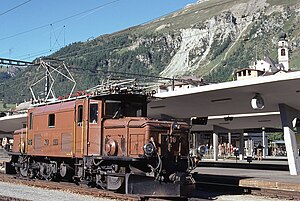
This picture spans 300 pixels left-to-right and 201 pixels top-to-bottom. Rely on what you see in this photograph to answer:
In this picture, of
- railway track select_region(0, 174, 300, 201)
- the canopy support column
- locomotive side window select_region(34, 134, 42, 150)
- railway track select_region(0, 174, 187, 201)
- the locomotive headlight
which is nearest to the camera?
the locomotive headlight

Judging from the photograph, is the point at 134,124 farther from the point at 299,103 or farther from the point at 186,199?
the point at 299,103

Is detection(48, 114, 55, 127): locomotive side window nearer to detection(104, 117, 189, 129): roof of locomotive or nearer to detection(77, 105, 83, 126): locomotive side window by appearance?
detection(77, 105, 83, 126): locomotive side window

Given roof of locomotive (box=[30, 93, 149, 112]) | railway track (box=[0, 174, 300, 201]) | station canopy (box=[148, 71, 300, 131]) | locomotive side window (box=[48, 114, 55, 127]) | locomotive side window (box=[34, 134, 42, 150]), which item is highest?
station canopy (box=[148, 71, 300, 131])

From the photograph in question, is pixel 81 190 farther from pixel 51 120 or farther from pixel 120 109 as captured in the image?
pixel 51 120

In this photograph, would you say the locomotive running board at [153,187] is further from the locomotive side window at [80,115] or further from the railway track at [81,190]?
the locomotive side window at [80,115]

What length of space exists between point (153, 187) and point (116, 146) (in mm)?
1835

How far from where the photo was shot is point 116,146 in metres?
13.8

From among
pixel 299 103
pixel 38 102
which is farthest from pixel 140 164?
pixel 299 103

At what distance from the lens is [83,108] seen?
15.0 m

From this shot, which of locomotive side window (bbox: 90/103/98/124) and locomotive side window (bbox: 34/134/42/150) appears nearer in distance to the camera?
locomotive side window (bbox: 90/103/98/124)

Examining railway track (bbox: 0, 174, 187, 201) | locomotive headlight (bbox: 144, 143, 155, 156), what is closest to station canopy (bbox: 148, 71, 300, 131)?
locomotive headlight (bbox: 144, 143, 155, 156)

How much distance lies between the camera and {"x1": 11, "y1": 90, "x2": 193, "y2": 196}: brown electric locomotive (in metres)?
13.0

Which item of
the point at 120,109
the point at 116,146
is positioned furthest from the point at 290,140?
the point at 116,146

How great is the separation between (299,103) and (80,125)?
518 inches
